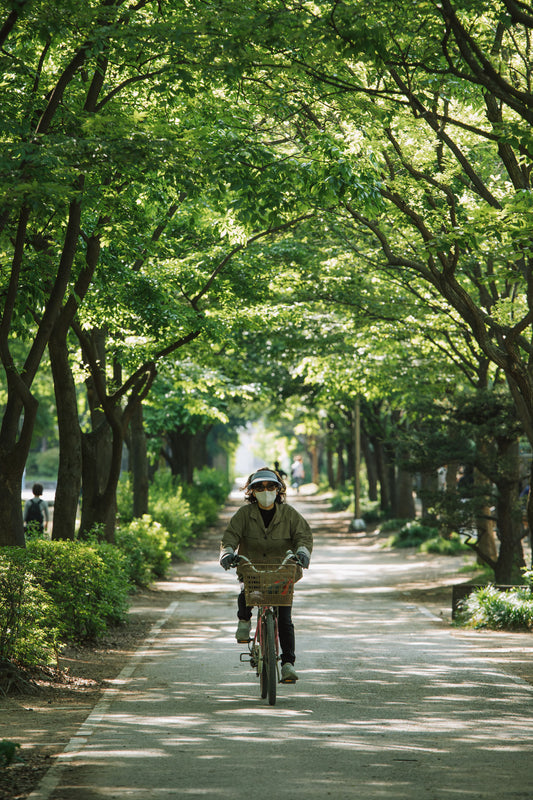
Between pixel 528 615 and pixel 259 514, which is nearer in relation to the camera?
pixel 259 514

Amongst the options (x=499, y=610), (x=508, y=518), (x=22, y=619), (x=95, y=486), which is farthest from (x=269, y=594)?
(x=508, y=518)

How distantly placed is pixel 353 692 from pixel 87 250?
264 inches

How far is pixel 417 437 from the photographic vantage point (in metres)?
19.0

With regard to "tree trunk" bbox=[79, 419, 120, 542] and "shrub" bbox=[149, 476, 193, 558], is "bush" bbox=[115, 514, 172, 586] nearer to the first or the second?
"tree trunk" bbox=[79, 419, 120, 542]

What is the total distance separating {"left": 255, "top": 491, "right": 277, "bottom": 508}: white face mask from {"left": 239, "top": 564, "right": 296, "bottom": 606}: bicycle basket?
2.06 ft

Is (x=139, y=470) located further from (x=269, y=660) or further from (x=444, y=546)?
(x=269, y=660)

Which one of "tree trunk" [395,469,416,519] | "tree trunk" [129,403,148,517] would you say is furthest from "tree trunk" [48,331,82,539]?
"tree trunk" [395,469,416,519]

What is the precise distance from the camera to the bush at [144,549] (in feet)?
63.2

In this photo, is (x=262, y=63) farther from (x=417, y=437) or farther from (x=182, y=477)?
(x=182, y=477)

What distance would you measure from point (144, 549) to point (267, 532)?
40.1 feet

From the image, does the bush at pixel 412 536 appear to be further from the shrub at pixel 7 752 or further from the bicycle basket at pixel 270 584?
the shrub at pixel 7 752

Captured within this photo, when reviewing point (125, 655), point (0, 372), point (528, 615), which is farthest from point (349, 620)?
point (0, 372)

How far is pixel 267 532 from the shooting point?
28.5ft

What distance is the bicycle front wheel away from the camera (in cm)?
801
